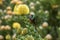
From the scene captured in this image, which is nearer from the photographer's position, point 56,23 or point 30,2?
point 56,23

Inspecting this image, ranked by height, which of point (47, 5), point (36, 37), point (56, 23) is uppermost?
point (36, 37)

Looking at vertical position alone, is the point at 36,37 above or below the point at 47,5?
above

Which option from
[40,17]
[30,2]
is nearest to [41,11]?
[40,17]

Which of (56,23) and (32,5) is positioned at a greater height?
(32,5)

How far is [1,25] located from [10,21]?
99 mm

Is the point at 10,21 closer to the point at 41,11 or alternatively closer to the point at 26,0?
the point at 41,11

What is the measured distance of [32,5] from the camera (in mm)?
2363

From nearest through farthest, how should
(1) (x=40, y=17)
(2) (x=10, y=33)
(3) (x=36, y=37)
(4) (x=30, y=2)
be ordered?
(3) (x=36, y=37) < (2) (x=10, y=33) < (1) (x=40, y=17) < (4) (x=30, y=2)

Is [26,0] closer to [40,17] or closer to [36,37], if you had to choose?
[40,17]

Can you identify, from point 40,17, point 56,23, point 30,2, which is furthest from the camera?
point 30,2

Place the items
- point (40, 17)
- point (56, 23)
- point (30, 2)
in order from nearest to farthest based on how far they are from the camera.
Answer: point (40, 17) → point (56, 23) → point (30, 2)

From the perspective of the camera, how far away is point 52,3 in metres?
2.30

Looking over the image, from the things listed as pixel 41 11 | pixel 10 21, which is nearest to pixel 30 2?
pixel 41 11

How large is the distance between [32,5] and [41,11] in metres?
0.16
